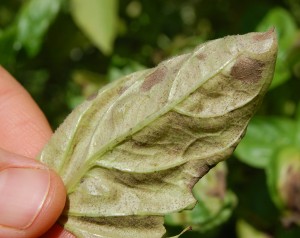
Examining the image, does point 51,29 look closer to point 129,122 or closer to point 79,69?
point 79,69

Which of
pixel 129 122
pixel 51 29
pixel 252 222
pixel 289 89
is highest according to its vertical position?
pixel 129 122

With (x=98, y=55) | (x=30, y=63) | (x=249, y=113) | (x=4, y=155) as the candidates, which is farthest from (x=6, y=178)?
(x=98, y=55)

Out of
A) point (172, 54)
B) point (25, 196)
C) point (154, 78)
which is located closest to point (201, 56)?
point (154, 78)

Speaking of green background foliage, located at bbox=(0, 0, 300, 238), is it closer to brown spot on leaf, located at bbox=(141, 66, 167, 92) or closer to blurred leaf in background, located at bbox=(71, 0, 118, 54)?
blurred leaf in background, located at bbox=(71, 0, 118, 54)

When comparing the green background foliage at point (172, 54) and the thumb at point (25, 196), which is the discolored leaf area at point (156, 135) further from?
the green background foliage at point (172, 54)

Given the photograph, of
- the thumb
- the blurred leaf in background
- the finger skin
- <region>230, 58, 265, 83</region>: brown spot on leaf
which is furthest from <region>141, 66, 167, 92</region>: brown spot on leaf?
the blurred leaf in background

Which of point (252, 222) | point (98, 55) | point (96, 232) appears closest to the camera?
point (96, 232)

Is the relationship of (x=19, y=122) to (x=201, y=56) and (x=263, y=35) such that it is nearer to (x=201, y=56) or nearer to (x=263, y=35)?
(x=201, y=56)
